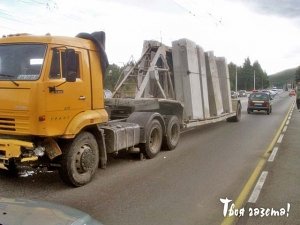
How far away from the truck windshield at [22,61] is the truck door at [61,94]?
0.22 meters

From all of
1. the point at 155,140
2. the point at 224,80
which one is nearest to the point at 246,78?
the point at 224,80

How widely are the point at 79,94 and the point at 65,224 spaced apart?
5.25 m

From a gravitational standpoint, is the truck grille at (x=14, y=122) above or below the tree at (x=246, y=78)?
below

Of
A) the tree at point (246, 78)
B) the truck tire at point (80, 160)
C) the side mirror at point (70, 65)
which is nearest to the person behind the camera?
the side mirror at point (70, 65)

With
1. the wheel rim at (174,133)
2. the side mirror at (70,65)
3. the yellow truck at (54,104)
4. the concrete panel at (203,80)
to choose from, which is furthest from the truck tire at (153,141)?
the concrete panel at (203,80)

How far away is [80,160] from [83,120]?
74cm

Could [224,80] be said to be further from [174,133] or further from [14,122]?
[14,122]

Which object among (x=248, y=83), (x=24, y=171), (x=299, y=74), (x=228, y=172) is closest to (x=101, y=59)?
(x=24, y=171)

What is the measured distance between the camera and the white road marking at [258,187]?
7074 millimetres

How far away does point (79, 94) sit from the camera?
320 inches

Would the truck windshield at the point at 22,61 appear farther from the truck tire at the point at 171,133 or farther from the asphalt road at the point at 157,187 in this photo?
the truck tire at the point at 171,133

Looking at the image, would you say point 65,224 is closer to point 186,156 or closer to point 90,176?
point 90,176

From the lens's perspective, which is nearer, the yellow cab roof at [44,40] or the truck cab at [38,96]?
the truck cab at [38,96]

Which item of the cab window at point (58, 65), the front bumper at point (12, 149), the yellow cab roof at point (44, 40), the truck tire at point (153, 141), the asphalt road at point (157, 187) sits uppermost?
the yellow cab roof at point (44, 40)
